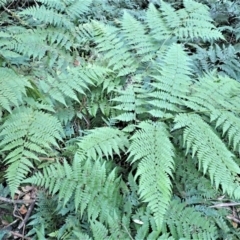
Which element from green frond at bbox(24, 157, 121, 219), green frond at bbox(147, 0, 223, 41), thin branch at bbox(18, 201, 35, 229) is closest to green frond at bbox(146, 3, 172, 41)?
green frond at bbox(147, 0, 223, 41)

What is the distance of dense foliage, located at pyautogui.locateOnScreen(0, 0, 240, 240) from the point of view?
2785mm

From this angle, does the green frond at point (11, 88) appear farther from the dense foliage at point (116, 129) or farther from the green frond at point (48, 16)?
the green frond at point (48, 16)

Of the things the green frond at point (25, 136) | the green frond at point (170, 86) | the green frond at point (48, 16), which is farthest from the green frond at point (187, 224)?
the green frond at point (48, 16)

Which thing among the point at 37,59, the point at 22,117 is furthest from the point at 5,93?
the point at 37,59

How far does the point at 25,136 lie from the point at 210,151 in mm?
1605

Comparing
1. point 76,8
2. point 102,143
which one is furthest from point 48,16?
point 102,143

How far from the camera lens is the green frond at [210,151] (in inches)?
111

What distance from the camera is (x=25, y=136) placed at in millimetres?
3061

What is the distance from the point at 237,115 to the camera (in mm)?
3334

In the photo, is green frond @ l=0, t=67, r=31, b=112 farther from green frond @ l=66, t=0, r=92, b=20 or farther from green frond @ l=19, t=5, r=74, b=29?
green frond @ l=66, t=0, r=92, b=20

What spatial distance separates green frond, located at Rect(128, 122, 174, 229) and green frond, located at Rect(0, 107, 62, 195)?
2.38 ft

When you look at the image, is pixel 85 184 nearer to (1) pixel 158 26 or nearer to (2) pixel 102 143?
(2) pixel 102 143

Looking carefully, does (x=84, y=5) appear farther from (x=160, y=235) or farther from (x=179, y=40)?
(x=160, y=235)

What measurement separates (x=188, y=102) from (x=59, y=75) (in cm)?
131
